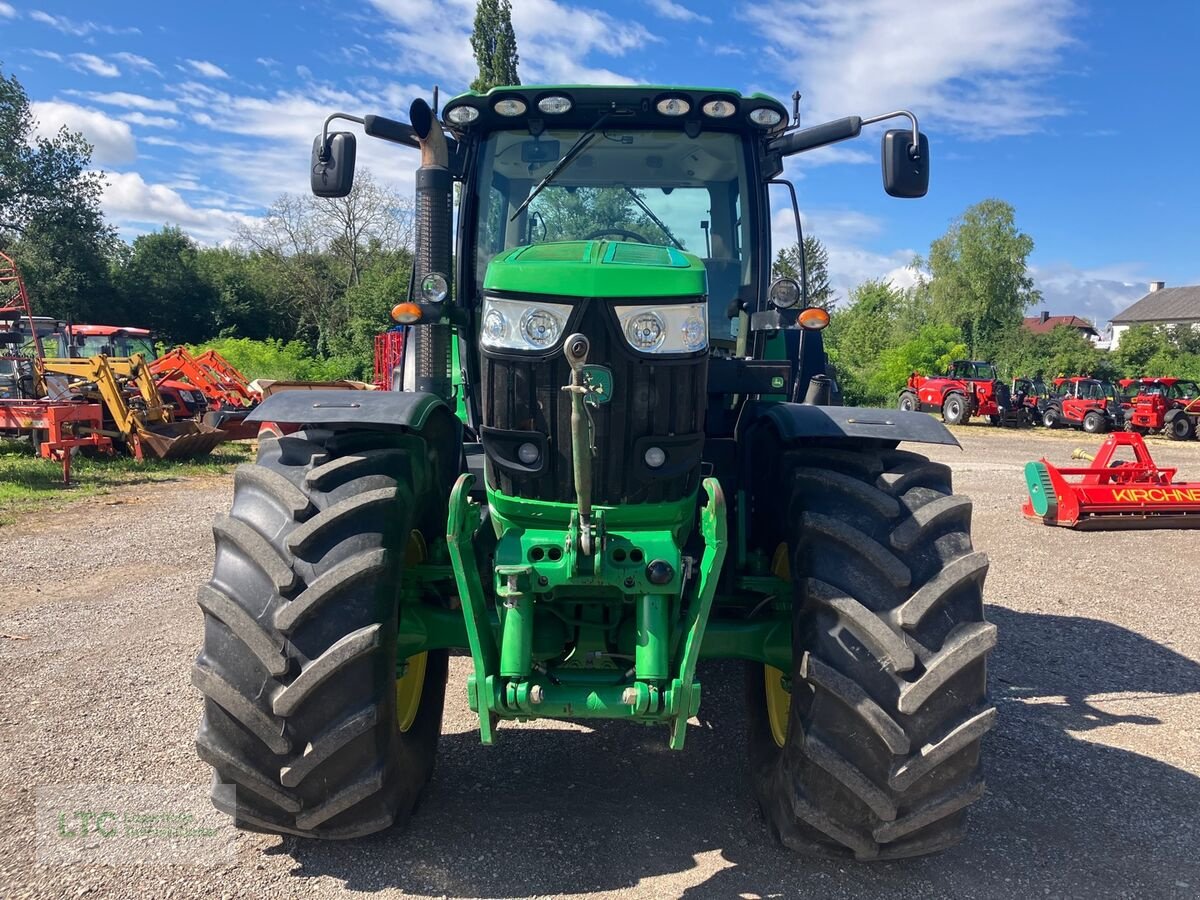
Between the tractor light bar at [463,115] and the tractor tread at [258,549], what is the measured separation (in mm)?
2156

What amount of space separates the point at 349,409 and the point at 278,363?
2924 cm

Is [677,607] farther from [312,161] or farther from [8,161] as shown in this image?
[8,161]

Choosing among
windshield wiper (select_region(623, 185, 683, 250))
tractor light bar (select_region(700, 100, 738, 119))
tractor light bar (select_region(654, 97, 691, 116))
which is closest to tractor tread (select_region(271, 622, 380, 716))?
windshield wiper (select_region(623, 185, 683, 250))

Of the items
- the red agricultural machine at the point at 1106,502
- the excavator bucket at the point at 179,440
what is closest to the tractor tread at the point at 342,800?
the red agricultural machine at the point at 1106,502

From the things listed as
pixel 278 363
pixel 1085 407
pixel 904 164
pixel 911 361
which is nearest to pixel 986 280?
pixel 911 361

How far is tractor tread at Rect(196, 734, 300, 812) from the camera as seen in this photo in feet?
8.61

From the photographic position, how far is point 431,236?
3.68 m

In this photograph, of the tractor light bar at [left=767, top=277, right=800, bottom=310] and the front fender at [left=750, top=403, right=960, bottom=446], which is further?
the tractor light bar at [left=767, top=277, right=800, bottom=310]

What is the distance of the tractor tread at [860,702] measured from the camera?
258 centimetres

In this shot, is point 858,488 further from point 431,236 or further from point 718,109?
point 431,236

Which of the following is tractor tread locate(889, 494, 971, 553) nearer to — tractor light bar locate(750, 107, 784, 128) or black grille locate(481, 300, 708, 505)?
black grille locate(481, 300, 708, 505)

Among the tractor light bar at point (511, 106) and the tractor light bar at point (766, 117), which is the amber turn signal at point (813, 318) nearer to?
the tractor light bar at point (766, 117)

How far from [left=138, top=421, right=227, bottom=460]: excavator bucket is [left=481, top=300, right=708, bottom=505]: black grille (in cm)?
1194

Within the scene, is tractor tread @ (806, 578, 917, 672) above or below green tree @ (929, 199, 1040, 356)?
below
